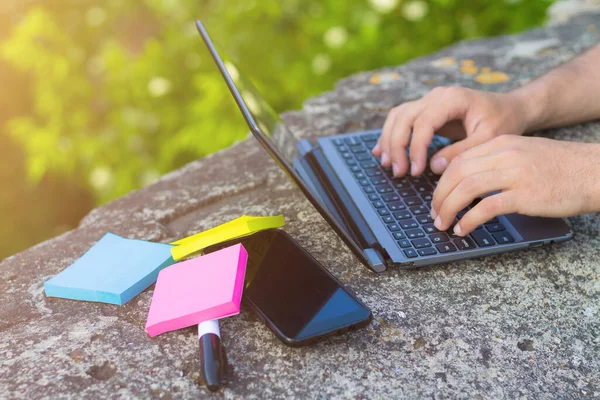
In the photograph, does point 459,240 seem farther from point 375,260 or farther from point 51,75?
point 51,75

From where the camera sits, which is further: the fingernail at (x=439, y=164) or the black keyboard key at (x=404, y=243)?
the fingernail at (x=439, y=164)

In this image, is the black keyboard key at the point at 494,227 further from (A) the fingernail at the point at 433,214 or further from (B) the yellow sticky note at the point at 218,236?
(B) the yellow sticky note at the point at 218,236

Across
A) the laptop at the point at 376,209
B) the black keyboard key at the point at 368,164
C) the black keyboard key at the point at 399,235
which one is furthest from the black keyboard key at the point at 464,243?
the black keyboard key at the point at 368,164

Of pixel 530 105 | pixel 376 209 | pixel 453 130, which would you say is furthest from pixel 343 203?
pixel 530 105

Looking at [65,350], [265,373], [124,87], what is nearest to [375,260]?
[265,373]

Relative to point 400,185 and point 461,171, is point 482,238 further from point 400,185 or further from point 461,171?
point 400,185

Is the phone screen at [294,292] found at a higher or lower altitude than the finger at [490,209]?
higher

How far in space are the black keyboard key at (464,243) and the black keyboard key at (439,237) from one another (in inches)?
0.8

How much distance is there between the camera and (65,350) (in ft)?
3.13

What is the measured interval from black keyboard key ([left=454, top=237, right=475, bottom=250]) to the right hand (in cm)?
25

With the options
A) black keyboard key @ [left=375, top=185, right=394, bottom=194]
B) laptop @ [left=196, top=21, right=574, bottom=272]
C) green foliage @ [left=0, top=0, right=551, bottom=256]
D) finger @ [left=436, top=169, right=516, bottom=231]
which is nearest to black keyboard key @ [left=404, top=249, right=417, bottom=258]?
laptop @ [left=196, top=21, right=574, bottom=272]

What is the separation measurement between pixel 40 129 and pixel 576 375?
8.98ft

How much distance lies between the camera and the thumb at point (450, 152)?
1.31 m

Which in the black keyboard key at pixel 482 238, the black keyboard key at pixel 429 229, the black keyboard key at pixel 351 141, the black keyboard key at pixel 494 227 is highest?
the black keyboard key at pixel 351 141
